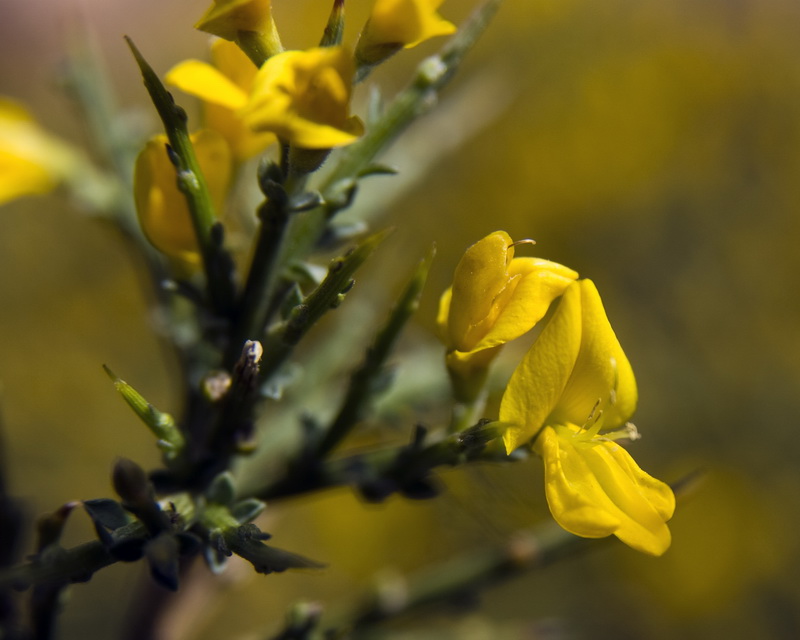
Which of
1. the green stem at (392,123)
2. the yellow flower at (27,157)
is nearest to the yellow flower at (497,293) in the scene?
the green stem at (392,123)

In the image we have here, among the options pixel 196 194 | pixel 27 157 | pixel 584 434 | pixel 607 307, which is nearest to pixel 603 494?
pixel 584 434

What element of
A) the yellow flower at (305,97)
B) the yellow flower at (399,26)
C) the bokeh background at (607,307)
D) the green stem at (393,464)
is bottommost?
the bokeh background at (607,307)

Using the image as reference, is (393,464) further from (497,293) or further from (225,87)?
(225,87)

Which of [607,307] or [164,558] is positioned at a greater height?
[164,558]

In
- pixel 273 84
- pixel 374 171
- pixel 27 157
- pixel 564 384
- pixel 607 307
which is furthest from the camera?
pixel 607 307

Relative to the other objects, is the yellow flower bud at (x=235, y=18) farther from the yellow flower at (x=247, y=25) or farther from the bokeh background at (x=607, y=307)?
the bokeh background at (x=607, y=307)

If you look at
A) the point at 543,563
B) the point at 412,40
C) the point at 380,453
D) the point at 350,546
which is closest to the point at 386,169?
the point at 412,40
